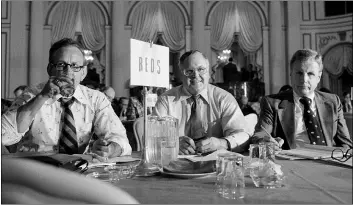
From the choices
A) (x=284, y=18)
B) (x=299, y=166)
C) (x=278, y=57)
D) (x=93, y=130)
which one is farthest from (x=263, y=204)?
(x=284, y=18)

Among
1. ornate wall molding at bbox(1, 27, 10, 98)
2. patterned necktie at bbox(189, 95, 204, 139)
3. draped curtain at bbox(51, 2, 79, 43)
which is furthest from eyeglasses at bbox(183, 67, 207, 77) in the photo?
ornate wall molding at bbox(1, 27, 10, 98)

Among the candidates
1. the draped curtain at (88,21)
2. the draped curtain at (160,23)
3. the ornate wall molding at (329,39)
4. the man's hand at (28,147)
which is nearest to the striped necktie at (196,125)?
the man's hand at (28,147)

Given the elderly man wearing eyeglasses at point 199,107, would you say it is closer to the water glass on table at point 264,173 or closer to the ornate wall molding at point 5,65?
the water glass on table at point 264,173

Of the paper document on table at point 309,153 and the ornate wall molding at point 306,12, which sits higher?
the ornate wall molding at point 306,12

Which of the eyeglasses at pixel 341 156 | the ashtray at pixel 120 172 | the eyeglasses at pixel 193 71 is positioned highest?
the eyeglasses at pixel 193 71

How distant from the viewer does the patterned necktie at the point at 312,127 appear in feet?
4.79

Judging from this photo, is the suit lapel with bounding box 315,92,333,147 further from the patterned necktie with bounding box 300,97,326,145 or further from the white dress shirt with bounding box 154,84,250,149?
the white dress shirt with bounding box 154,84,250,149

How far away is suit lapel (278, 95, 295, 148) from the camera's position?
58.7 inches

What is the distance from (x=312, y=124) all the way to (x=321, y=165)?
24.3 inches

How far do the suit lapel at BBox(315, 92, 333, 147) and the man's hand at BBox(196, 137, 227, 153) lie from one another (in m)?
0.60

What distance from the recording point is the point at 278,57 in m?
7.71

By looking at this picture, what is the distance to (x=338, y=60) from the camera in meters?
7.85

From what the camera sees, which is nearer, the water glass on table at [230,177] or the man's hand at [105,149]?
the water glass on table at [230,177]

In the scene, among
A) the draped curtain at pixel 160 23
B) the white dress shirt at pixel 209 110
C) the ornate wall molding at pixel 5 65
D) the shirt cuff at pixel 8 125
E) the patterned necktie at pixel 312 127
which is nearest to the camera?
the shirt cuff at pixel 8 125
